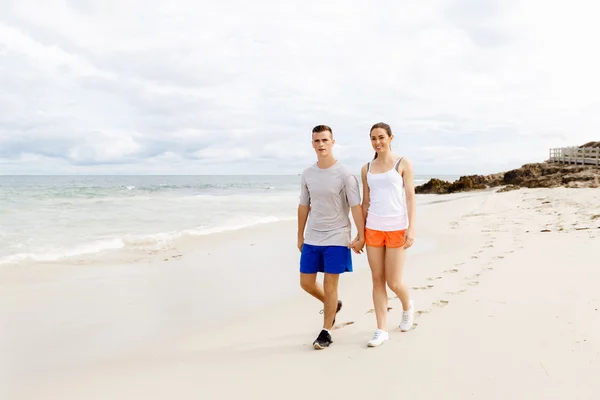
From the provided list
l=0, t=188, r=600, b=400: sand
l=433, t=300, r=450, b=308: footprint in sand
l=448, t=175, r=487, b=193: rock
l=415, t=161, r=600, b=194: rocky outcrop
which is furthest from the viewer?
l=448, t=175, r=487, b=193: rock

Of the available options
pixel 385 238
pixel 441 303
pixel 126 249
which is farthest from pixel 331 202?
pixel 126 249

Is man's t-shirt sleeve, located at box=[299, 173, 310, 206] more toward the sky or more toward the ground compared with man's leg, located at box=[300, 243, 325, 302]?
more toward the sky

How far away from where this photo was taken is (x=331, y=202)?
3977 mm

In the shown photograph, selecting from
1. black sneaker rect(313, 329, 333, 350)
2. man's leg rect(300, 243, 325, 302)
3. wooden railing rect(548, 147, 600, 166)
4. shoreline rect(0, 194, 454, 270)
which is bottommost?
black sneaker rect(313, 329, 333, 350)

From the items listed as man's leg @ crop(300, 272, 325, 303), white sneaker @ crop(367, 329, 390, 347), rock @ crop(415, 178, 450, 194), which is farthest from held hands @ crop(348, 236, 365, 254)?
rock @ crop(415, 178, 450, 194)

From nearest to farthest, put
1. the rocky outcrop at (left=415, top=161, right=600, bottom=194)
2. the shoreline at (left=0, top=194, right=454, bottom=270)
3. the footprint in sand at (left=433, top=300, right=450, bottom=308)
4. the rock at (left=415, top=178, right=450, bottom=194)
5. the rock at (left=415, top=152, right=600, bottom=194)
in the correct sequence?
the footprint in sand at (left=433, top=300, right=450, bottom=308)
the shoreline at (left=0, top=194, right=454, bottom=270)
the rock at (left=415, top=152, right=600, bottom=194)
the rocky outcrop at (left=415, top=161, right=600, bottom=194)
the rock at (left=415, top=178, right=450, bottom=194)

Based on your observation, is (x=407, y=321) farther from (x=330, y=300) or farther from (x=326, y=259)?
(x=326, y=259)

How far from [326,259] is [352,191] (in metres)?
0.67

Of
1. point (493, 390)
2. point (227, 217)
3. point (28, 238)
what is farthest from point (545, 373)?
point (227, 217)

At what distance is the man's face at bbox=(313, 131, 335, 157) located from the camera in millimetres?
3920

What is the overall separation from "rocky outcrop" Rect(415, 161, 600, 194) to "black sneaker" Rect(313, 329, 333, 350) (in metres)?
21.8

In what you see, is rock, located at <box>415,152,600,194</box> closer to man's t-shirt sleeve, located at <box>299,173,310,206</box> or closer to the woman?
the woman

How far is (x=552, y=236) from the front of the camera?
337 inches

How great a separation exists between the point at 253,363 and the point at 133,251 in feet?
22.8
